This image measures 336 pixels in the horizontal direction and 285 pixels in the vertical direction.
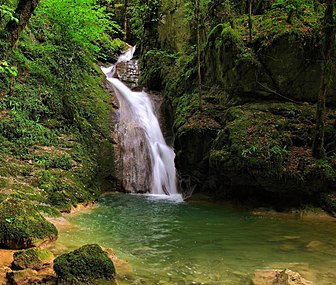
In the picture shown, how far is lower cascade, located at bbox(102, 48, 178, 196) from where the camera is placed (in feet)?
49.6

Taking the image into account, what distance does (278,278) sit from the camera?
4.61 meters

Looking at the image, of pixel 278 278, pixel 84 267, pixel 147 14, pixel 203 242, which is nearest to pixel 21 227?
pixel 84 267

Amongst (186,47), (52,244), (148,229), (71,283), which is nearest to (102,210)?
(148,229)

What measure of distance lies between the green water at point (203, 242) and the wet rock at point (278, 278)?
20 cm

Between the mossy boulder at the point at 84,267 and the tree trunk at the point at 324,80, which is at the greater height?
the tree trunk at the point at 324,80

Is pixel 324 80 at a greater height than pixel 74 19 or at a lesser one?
lesser

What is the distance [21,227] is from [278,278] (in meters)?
4.22

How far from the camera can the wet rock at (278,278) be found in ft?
14.8

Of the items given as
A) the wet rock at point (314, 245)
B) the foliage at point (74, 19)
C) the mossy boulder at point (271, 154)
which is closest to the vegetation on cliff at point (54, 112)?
the foliage at point (74, 19)

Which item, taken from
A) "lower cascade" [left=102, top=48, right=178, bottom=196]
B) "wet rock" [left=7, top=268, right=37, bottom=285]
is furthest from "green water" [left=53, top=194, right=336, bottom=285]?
"lower cascade" [left=102, top=48, right=178, bottom=196]

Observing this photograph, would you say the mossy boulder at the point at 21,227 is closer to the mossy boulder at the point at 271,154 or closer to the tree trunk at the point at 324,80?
the mossy boulder at the point at 271,154

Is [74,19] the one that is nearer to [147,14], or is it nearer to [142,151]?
[142,151]

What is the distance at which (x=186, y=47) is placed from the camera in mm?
19562

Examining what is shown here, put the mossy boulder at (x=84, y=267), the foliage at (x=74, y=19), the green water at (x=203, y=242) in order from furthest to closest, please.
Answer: the foliage at (x=74, y=19) < the green water at (x=203, y=242) < the mossy boulder at (x=84, y=267)
